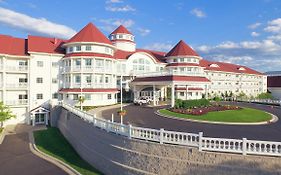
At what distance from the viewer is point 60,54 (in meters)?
35.5

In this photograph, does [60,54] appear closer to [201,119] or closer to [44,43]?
[44,43]

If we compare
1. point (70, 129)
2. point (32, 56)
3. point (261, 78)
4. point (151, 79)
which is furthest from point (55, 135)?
point (261, 78)

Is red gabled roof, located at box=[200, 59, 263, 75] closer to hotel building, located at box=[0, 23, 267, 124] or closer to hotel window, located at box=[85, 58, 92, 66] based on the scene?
hotel building, located at box=[0, 23, 267, 124]

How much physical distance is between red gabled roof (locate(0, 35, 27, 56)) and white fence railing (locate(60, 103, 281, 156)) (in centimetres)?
2159

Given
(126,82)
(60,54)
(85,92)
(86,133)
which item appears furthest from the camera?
(126,82)

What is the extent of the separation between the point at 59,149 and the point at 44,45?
20137mm

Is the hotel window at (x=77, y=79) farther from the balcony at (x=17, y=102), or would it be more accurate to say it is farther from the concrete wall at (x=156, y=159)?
the concrete wall at (x=156, y=159)

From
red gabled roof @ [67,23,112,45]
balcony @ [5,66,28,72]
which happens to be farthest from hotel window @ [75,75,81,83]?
balcony @ [5,66,28,72]

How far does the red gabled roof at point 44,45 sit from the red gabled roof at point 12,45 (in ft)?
4.09

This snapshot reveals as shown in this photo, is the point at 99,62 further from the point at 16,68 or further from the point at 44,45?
the point at 16,68

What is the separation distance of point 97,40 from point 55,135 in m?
15.5

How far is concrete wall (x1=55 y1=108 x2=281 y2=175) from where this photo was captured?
429 inches

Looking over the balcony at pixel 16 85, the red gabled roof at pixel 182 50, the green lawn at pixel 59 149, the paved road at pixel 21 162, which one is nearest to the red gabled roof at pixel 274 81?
the red gabled roof at pixel 182 50

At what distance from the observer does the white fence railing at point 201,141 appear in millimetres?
11084
